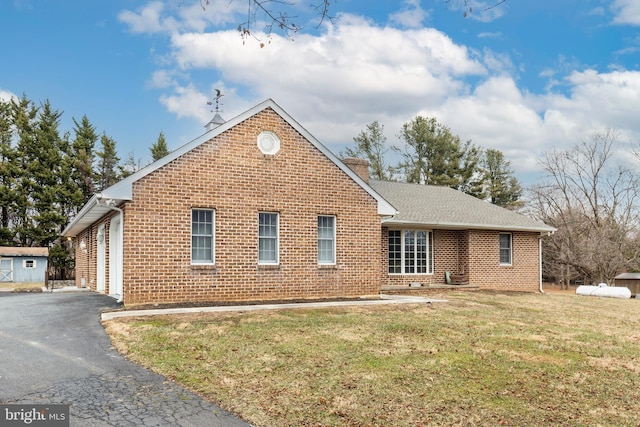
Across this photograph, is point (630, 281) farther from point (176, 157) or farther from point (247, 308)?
point (176, 157)

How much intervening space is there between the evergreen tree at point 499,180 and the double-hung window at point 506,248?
87.0 feet

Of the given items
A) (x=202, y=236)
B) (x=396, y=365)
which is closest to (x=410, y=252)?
(x=202, y=236)

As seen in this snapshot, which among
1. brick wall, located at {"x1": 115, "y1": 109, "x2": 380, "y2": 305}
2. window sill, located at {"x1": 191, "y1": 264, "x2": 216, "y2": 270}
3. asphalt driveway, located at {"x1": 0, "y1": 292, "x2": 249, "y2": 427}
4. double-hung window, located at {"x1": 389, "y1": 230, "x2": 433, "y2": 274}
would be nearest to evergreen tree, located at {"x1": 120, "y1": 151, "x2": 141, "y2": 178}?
double-hung window, located at {"x1": 389, "y1": 230, "x2": 433, "y2": 274}

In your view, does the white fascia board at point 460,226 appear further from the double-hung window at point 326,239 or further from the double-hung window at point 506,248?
the double-hung window at point 326,239

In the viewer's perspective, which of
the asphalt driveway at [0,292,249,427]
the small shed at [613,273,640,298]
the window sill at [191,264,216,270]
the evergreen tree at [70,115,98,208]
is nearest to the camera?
the asphalt driveway at [0,292,249,427]

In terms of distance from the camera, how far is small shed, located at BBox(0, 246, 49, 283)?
115ft

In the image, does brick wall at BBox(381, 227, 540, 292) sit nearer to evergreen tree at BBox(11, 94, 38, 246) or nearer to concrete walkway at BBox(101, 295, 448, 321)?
concrete walkway at BBox(101, 295, 448, 321)

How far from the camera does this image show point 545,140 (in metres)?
35.0

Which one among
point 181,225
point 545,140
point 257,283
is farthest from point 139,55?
point 545,140

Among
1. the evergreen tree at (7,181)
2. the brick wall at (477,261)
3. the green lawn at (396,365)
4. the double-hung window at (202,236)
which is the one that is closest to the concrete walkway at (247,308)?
the green lawn at (396,365)

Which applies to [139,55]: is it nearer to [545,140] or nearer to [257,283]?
[257,283]

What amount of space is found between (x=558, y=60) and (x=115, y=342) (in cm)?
1562

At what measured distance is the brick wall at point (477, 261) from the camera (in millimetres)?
20953

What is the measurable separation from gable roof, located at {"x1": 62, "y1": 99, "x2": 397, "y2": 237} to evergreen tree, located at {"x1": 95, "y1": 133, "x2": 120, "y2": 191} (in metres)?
26.4
